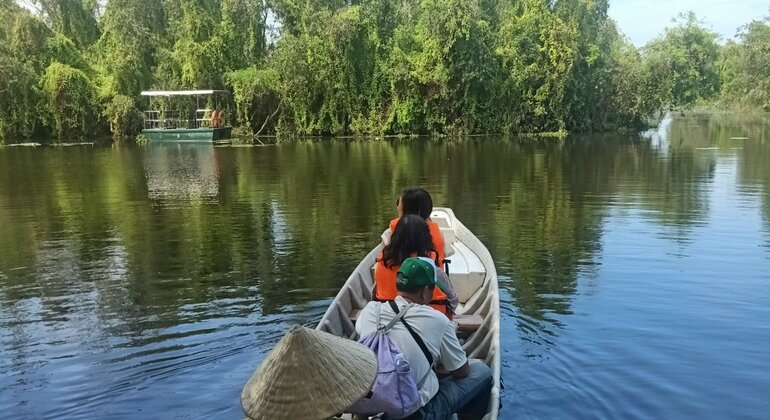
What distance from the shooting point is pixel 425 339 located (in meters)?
3.42

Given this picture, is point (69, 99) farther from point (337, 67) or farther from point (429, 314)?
point (429, 314)

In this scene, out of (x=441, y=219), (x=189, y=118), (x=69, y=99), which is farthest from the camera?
(x=189, y=118)

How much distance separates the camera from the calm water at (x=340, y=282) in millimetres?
5680

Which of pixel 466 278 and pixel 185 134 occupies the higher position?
pixel 185 134

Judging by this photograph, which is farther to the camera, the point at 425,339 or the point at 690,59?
the point at 690,59

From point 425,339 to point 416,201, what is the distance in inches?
85.7

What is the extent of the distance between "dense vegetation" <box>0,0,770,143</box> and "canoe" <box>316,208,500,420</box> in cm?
3313

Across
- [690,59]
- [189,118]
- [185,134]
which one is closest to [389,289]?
[185,134]

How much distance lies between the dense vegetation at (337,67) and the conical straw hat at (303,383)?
37652mm

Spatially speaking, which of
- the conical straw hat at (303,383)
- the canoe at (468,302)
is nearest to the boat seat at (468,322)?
the canoe at (468,302)

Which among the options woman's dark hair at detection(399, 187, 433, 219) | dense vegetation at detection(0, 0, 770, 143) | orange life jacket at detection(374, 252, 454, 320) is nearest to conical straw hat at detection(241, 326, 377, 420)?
orange life jacket at detection(374, 252, 454, 320)

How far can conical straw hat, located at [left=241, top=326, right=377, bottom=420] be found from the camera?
285cm

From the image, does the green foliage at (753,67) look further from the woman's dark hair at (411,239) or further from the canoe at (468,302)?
the woman's dark hair at (411,239)

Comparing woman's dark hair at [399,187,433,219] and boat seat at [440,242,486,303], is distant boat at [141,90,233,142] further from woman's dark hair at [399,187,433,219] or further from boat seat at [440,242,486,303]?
woman's dark hair at [399,187,433,219]
